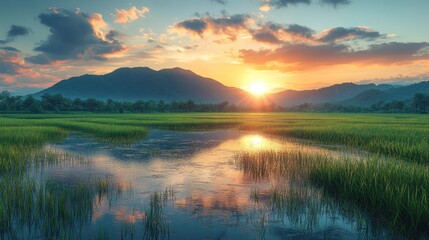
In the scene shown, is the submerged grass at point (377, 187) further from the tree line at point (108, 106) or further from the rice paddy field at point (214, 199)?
the tree line at point (108, 106)

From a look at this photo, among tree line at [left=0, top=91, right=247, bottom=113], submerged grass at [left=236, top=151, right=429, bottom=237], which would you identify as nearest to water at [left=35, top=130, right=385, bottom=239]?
submerged grass at [left=236, top=151, right=429, bottom=237]

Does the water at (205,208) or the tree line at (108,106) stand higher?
the tree line at (108,106)

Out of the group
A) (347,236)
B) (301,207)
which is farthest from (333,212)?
(347,236)

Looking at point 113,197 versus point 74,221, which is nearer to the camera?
point 74,221

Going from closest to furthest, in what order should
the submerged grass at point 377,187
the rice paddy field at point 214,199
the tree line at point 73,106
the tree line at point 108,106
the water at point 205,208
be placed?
the submerged grass at point 377,187, the rice paddy field at point 214,199, the water at point 205,208, the tree line at point 73,106, the tree line at point 108,106

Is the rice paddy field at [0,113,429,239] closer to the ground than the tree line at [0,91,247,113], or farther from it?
closer to the ground

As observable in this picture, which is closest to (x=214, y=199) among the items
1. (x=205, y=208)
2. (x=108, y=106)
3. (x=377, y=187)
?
(x=205, y=208)

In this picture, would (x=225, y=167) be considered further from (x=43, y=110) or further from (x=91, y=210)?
(x=43, y=110)

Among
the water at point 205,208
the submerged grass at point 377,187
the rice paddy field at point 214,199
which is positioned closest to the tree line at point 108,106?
the rice paddy field at point 214,199

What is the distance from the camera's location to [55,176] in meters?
14.7

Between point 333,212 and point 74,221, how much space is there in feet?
28.7

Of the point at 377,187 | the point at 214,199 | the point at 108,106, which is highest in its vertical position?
the point at 108,106

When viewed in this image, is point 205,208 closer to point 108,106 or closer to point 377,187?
point 377,187

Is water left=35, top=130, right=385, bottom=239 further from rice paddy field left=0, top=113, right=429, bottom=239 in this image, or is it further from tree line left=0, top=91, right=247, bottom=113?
tree line left=0, top=91, right=247, bottom=113
